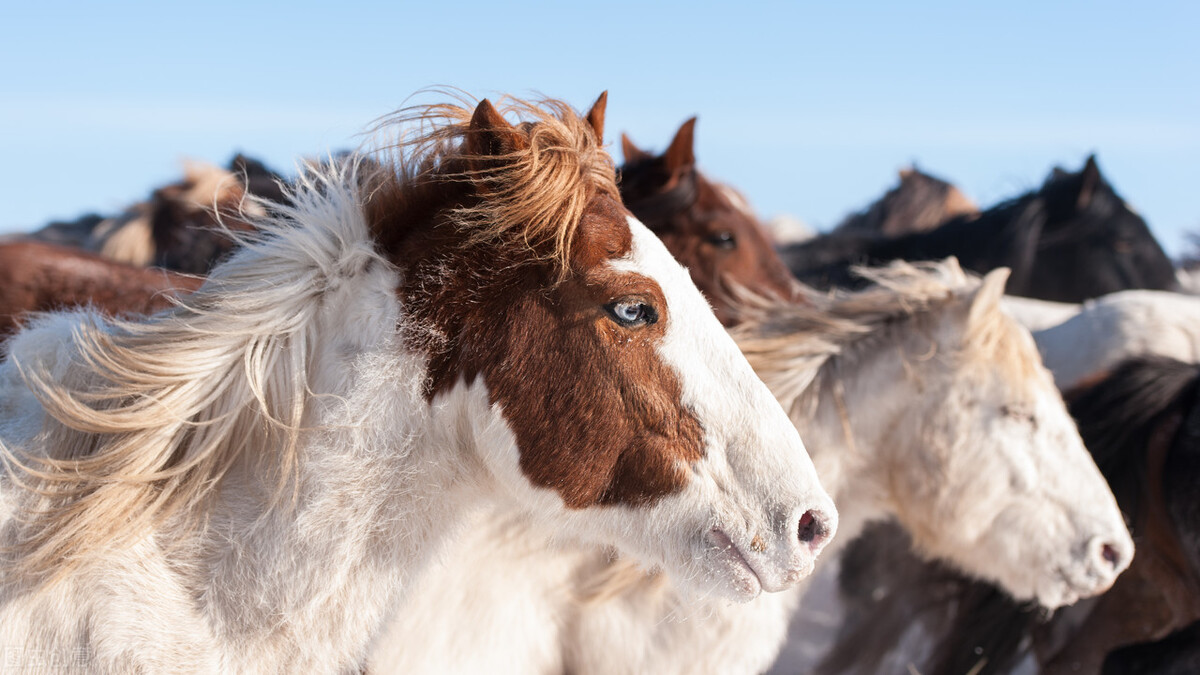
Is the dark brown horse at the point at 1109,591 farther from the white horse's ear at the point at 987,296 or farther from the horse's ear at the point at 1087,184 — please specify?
the horse's ear at the point at 1087,184

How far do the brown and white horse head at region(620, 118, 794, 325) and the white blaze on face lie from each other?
3017 millimetres

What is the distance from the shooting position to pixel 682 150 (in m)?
5.40

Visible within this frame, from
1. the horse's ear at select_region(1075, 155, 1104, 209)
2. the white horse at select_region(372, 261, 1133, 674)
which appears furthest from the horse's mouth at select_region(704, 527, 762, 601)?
the horse's ear at select_region(1075, 155, 1104, 209)

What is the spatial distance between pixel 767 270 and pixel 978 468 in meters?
1.88

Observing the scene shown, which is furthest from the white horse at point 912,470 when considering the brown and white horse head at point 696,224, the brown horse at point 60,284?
the brown horse at point 60,284

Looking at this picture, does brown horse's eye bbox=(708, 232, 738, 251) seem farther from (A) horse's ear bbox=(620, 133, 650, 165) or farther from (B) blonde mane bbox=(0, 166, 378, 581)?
(B) blonde mane bbox=(0, 166, 378, 581)

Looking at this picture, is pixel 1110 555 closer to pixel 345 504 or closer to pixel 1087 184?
pixel 345 504

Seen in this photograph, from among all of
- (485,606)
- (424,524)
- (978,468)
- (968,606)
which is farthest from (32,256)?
(968,606)

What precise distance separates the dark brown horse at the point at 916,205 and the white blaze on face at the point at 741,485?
8016mm

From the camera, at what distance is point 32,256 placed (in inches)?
172

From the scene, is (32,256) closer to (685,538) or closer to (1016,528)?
(685,538)

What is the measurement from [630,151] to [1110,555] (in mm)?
3319

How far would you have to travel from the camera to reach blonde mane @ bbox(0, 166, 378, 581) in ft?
6.77

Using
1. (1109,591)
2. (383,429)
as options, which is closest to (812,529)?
(383,429)
